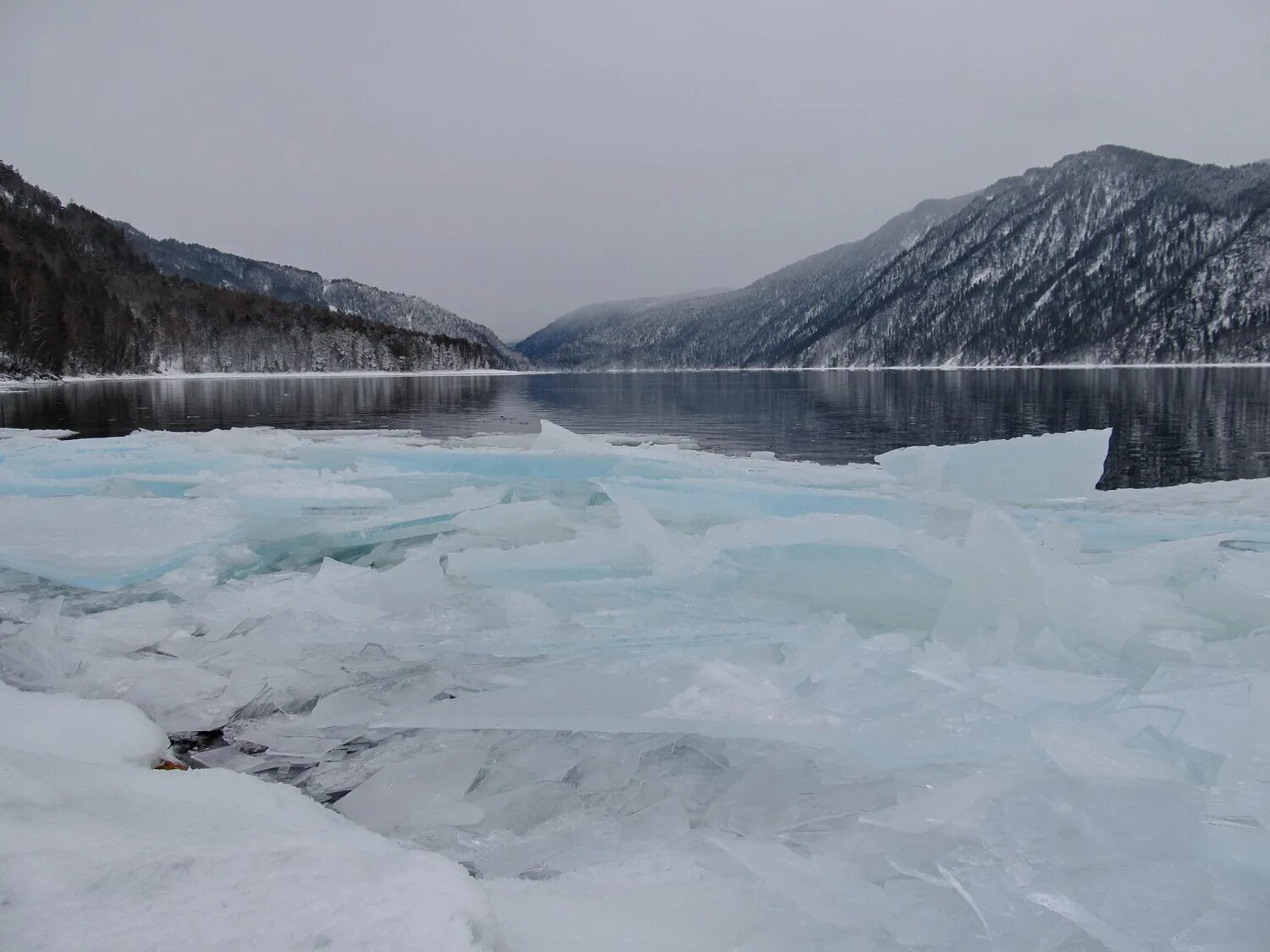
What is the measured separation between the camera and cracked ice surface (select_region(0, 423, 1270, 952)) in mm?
1769

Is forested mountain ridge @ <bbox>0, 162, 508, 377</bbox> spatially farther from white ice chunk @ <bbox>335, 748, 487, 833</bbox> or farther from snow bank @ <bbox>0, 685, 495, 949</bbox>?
snow bank @ <bbox>0, 685, 495, 949</bbox>

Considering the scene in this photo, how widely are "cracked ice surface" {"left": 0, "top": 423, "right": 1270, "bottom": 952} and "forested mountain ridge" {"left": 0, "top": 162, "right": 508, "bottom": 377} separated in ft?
256

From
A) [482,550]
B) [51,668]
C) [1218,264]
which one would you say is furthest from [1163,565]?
[1218,264]

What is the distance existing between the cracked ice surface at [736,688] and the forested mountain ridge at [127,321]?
77891 mm

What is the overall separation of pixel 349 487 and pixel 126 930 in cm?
543

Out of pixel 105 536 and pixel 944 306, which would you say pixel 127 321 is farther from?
pixel 944 306

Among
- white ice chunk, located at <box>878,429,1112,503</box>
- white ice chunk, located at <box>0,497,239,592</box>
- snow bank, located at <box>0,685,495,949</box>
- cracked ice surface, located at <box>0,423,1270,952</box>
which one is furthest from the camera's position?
white ice chunk, located at <box>878,429,1112,503</box>

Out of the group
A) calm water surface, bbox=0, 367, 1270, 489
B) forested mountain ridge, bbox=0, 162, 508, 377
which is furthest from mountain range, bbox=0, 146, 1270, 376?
calm water surface, bbox=0, 367, 1270, 489

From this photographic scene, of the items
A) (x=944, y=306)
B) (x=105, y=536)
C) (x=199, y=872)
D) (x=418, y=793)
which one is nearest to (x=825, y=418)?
(x=105, y=536)

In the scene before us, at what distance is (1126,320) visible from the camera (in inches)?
5837

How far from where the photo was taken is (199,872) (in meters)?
1.50

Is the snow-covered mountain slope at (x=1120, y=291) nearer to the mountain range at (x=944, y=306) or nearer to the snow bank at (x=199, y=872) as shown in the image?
the mountain range at (x=944, y=306)

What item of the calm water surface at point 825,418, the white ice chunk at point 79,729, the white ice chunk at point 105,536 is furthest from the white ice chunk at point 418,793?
the calm water surface at point 825,418

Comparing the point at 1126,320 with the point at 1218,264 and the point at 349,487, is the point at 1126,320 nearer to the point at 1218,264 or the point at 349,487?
the point at 1218,264
